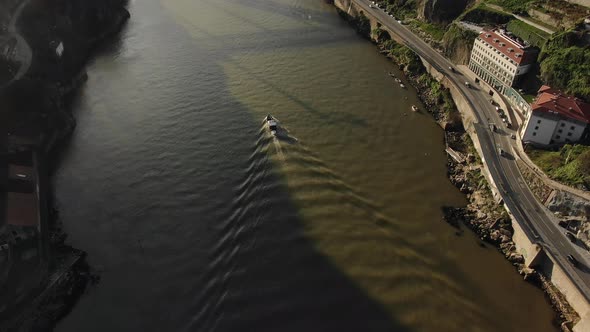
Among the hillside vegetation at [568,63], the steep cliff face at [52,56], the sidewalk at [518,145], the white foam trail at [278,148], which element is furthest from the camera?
the steep cliff face at [52,56]

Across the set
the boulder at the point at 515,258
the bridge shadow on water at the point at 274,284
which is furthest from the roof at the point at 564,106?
the bridge shadow on water at the point at 274,284

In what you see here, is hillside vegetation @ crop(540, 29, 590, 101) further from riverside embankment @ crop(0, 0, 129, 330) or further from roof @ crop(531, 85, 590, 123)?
riverside embankment @ crop(0, 0, 129, 330)

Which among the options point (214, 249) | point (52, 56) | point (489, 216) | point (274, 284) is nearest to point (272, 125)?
point (214, 249)

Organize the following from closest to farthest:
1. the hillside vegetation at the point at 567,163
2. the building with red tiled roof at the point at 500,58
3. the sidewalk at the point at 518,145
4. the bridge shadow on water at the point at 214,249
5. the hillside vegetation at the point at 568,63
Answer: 1. the bridge shadow on water at the point at 214,249
2. the sidewalk at the point at 518,145
3. the hillside vegetation at the point at 567,163
4. the hillside vegetation at the point at 568,63
5. the building with red tiled roof at the point at 500,58

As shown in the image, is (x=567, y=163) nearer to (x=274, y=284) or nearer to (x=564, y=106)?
(x=564, y=106)

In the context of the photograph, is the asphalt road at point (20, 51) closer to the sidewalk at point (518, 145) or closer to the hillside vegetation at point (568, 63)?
the sidewalk at point (518, 145)

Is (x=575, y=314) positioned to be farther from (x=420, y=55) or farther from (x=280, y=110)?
(x=420, y=55)

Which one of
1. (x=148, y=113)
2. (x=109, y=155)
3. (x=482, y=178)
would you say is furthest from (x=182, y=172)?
(x=482, y=178)
